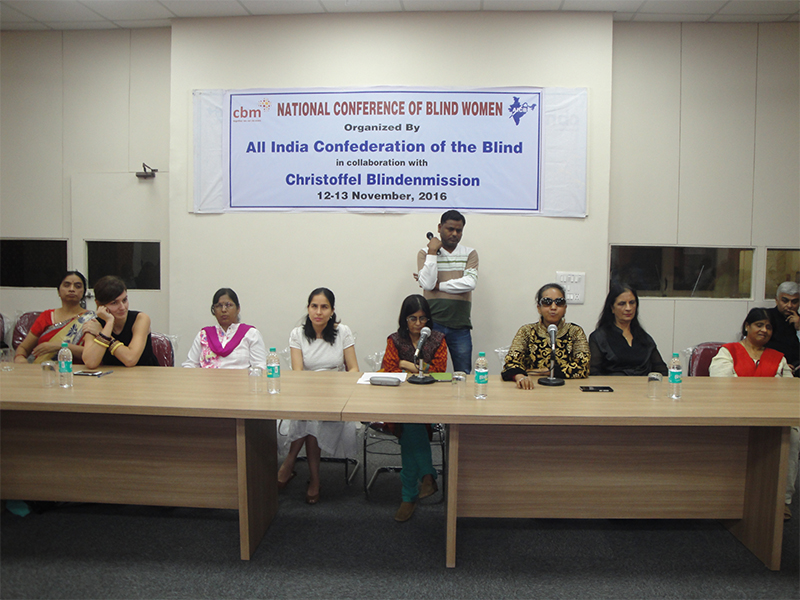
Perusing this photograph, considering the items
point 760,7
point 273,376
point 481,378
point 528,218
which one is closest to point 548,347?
point 481,378

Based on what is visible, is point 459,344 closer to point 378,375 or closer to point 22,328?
point 378,375

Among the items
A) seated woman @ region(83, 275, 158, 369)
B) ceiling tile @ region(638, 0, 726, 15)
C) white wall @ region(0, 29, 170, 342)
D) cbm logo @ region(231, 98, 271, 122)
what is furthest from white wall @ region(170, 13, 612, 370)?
seated woman @ region(83, 275, 158, 369)

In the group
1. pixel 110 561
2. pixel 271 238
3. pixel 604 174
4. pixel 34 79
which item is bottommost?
pixel 110 561

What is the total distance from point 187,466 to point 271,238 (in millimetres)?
2309

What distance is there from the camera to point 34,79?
15.1 feet

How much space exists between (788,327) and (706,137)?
1711 mm

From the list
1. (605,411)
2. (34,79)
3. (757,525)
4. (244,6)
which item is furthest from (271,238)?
(757,525)

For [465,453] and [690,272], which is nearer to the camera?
[465,453]

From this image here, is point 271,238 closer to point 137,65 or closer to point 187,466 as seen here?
point 137,65

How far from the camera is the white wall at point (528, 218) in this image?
4094 millimetres

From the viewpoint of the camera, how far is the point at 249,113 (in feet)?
13.8

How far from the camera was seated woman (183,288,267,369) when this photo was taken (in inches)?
124

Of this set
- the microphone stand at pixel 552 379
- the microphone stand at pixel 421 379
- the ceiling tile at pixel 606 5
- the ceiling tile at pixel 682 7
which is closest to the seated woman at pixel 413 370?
the microphone stand at pixel 421 379

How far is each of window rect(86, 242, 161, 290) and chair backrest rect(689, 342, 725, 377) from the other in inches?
164
